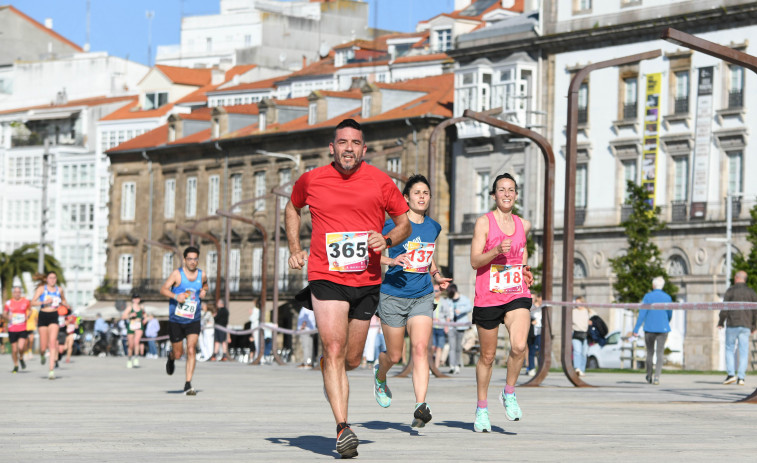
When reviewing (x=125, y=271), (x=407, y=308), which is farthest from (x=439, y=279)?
(x=125, y=271)

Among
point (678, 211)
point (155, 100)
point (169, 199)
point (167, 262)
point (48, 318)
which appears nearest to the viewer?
point (48, 318)

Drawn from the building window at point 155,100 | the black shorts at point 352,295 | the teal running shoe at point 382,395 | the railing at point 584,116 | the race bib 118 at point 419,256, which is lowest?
the teal running shoe at point 382,395

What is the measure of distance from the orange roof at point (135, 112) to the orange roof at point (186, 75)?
255 centimetres

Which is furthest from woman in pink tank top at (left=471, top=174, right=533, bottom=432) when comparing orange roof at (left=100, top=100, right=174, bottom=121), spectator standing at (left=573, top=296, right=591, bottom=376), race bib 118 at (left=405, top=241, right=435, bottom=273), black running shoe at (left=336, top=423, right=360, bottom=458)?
orange roof at (left=100, top=100, right=174, bottom=121)

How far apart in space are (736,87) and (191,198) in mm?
36594

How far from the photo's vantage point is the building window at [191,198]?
3477 inches

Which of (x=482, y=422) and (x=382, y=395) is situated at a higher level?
(x=382, y=395)

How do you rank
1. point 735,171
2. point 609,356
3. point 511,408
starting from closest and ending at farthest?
1. point 511,408
2. point 609,356
3. point 735,171

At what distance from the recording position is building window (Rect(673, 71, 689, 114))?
61438 mm

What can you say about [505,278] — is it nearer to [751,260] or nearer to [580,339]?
[580,339]

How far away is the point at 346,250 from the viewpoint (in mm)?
11758

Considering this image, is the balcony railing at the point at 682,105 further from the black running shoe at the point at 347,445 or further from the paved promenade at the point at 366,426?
the black running shoe at the point at 347,445

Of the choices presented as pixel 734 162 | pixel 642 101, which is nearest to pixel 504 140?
pixel 642 101

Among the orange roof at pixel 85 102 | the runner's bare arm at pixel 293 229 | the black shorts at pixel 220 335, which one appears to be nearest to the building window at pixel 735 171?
the black shorts at pixel 220 335
